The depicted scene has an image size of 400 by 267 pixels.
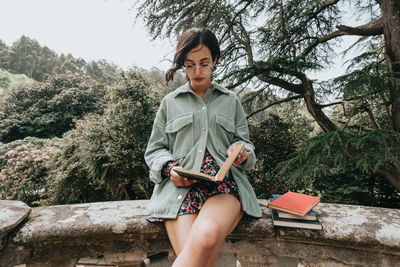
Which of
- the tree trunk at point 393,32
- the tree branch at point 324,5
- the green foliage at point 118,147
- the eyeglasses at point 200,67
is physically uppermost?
the tree branch at point 324,5

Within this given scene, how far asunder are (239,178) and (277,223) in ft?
1.07

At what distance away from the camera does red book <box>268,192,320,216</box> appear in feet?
3.70

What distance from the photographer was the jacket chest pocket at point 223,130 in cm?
140

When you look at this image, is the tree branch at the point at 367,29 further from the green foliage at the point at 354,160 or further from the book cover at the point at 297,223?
the book cover at the point at 297,223

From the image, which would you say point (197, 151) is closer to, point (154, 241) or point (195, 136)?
point (195, 136)

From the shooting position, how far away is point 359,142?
2.19 meters

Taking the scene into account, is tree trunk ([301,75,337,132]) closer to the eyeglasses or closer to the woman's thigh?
the eyeglasses

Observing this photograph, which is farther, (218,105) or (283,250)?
(218,105)

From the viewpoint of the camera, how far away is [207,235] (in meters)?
0.91

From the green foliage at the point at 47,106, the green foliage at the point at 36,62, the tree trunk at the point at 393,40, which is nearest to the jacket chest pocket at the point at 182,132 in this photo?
the tree trunk at the point at 393,40

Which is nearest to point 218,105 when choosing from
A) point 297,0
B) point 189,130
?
point 189,130

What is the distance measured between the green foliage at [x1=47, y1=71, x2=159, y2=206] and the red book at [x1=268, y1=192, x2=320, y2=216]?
160 inches

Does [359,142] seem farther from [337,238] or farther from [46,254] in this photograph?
[46,254]

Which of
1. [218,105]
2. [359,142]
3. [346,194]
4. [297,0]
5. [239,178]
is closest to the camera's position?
[239,178]
